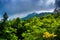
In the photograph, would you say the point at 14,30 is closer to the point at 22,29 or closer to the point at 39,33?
the point at 22,29

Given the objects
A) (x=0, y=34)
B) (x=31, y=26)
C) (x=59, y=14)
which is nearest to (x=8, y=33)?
(x=0, y=34)

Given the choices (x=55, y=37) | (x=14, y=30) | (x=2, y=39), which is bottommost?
(x=55, y=37)

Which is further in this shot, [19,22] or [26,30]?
[19,22]

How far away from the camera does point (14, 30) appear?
1639 inches

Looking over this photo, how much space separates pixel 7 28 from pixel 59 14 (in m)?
10.1

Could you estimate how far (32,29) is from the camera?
128 ft

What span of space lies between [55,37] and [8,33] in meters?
8.58

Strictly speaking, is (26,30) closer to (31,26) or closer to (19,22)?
(31,26)

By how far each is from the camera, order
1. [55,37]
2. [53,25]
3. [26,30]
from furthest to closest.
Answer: [26,30] → [53,25] → [55,37]

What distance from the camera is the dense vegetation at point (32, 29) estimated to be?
35.5 m

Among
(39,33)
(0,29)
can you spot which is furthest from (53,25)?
(0,29)

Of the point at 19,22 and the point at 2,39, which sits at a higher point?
the point at 19,22

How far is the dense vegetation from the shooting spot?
3553 centimetres

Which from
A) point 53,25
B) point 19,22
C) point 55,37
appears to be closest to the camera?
point 55,37
